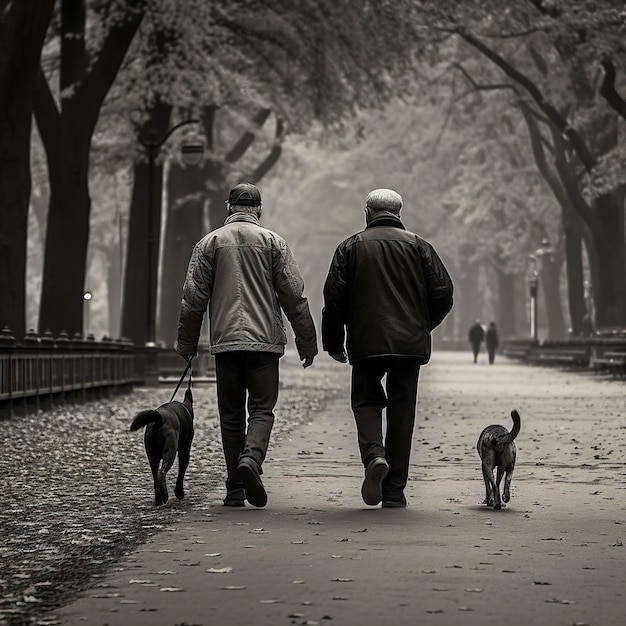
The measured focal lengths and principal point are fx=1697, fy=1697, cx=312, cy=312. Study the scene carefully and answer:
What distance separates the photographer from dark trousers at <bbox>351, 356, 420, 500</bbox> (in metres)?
9.77

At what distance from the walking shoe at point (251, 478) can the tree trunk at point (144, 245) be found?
21974mm

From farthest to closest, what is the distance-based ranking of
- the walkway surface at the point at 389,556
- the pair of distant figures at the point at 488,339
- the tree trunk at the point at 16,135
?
1. the pair of distant figures at the point at 488,339
2. the tree trunk at the point at 16,135
3. the walkway surface at the point at 389,556

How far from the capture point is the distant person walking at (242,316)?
32.2ft

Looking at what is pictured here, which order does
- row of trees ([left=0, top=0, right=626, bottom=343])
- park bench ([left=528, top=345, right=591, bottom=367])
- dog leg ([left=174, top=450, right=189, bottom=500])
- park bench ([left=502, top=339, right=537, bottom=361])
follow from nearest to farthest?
dog leg ([left=174, top=450, right=189, bottom=500]) → row of trees ([left=0, top=0, right=626, bottom=343]) → park bench ([left=528, top=345, right=591, bottom=367]) → park bench ([left=502, top=339, right=537, bottom=361])

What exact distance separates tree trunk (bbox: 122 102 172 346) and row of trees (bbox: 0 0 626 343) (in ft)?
0.18

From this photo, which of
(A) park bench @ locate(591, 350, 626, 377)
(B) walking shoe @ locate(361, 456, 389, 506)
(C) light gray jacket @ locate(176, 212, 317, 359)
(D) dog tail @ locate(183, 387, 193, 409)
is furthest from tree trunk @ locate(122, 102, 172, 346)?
(B) walking shoe @ locate(361, 456, 389, 506)

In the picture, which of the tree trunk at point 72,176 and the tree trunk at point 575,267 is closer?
the tree trunk at point 72,176

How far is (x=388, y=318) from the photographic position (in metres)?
9.70

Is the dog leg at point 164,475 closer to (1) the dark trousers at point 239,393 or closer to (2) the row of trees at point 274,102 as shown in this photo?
(1) the dark trousers at point 239,393

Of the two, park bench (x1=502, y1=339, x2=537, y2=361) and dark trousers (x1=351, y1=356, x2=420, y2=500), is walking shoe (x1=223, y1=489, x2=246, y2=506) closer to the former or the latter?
dark trousers (x1=351, y1=356, x2=420, y2=500)

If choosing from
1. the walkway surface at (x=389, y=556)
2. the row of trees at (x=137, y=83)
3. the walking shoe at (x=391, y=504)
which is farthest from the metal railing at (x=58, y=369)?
the walking shoe at (x=391, y=504)

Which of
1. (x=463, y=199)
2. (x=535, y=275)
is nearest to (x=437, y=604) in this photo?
(x=463, y=199)

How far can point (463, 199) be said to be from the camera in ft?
178

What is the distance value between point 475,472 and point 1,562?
555 centimetres
